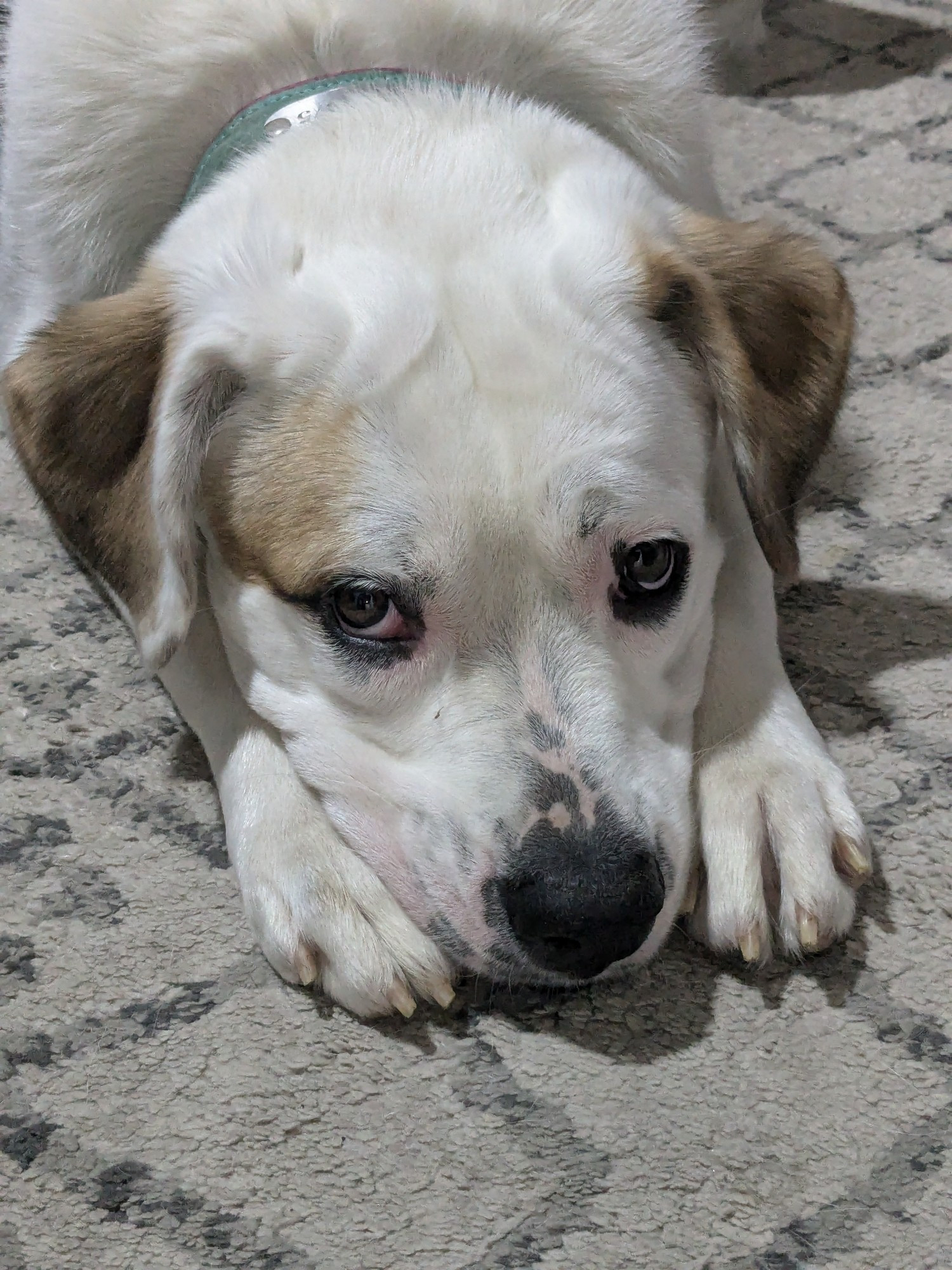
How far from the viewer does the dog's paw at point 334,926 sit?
1.34 meters

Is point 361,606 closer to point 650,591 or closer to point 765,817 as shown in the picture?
point 650,591

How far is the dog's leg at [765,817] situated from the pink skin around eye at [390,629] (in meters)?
0.39

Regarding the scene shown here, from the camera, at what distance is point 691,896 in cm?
141

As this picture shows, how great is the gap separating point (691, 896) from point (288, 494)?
25.0 inches

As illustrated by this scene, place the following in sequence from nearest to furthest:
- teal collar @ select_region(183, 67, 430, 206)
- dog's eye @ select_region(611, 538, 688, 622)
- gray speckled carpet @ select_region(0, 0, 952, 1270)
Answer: gray speckled carpet @ select_region(0, 0, 952, 1270) → dog's eye @ select_region(611, 538, 688, 622) → teal collar @ select_region(183, 67, 430, 206)

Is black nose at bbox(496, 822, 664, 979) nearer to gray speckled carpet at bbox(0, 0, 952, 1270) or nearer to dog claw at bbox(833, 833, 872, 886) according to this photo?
gray speckled carpet at bbox(0, 0, 952, 1270)

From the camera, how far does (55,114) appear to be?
1811 millimetres

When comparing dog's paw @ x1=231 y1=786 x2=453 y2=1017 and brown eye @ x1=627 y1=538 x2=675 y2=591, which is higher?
brown eye @ x1=627 y1=538 x2=675 y2=591

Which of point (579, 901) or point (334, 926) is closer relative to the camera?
point (579, 901)

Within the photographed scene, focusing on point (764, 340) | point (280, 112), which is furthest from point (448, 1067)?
point (280, 112)

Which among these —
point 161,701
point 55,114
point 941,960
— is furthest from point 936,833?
point 55,114

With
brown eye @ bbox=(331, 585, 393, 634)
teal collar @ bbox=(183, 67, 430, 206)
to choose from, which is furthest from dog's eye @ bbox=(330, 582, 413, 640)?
teal collar @ bbox=(183, 67, 430, 206)

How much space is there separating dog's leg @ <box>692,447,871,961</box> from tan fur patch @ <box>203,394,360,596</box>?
51 cm

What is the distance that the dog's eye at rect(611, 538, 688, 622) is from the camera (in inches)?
55.0
